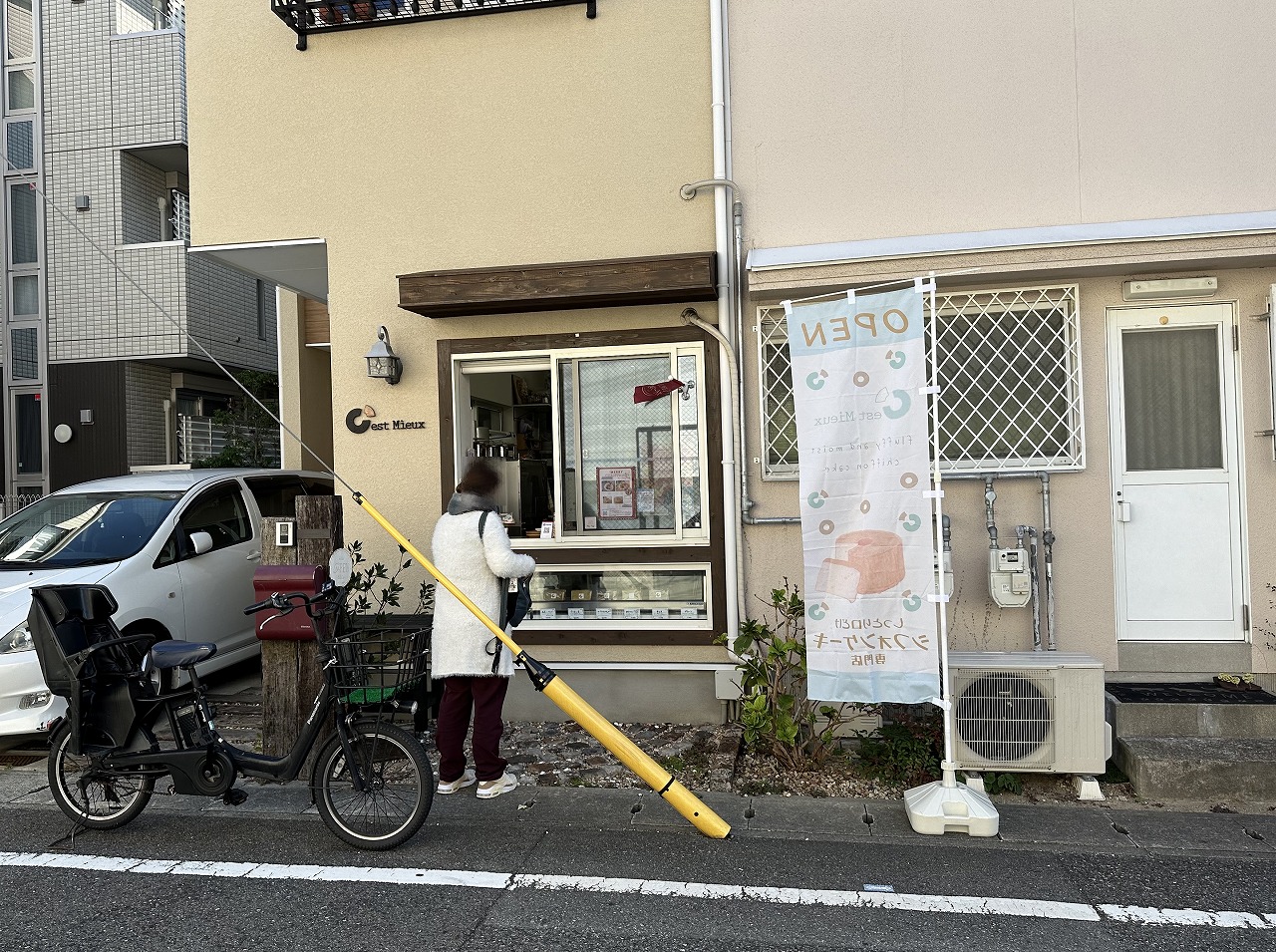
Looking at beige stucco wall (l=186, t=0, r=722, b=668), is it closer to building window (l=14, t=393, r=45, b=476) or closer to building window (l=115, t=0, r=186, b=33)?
building window (l=115, t=0, r=186, b=33)

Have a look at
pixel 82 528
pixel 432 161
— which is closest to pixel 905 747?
pixel 432 161

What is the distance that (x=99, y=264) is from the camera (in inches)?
505

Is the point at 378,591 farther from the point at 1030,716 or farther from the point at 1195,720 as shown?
the point at 1195,720

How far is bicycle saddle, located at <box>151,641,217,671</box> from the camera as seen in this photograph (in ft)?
13.7

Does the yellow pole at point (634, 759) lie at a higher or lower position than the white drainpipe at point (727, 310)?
lower

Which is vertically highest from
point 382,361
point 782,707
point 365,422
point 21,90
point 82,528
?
point 21,90

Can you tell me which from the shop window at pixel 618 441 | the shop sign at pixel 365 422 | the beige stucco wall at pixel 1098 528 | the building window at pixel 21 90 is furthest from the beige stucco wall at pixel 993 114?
the building window at pixel 21 90

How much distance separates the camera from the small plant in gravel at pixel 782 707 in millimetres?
5000

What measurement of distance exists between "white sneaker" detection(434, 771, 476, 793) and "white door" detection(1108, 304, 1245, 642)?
4.30 meters

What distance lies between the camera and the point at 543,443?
720 centimetres

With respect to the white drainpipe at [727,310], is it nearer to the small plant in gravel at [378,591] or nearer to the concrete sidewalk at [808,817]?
the concrete sidewalk at [808,817]

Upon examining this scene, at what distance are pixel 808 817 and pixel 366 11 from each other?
6.45m

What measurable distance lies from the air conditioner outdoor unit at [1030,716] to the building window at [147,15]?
14.1 m

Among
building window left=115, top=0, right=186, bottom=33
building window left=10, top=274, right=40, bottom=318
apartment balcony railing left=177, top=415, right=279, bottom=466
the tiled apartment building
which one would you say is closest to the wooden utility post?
apartment balcony railing left=177, top=415, right=279, bottom=466
